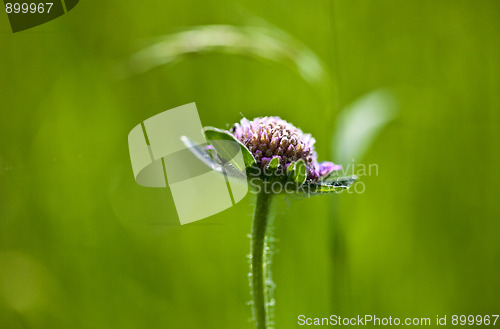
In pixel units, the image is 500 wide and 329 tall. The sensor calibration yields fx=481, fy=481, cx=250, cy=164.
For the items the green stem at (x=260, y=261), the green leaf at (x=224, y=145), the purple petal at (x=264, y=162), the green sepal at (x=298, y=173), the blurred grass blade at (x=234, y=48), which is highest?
the blurred grass blade at (x=234, y=48)

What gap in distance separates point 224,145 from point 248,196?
3.33 feet

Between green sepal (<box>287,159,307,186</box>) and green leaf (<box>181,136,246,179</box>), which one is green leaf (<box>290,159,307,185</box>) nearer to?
green sepal (<box>287,159,307,186</box>)

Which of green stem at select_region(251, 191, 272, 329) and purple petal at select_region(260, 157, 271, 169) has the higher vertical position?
purple petal at select_region(260, 157, 271, 169)

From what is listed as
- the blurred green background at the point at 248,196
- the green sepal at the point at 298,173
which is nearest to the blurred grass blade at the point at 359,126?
the blurred green background at the point at 248,196

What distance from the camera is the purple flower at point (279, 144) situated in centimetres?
113

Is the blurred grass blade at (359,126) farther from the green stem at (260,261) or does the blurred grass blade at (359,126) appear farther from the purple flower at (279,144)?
the green stem at (260,261)

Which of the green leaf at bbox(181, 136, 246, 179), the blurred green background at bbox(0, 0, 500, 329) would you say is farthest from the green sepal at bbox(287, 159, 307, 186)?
the blurred green background at bbox(0, 0, 500, 329)

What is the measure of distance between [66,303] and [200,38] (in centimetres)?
103

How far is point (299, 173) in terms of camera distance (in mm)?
1023

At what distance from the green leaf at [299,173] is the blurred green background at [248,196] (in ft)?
1.40

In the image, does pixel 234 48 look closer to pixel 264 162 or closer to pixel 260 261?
pixel 264 162

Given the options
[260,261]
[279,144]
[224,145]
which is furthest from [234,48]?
[260,261]

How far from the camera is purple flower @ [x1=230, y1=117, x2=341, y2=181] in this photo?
1130 millimetres

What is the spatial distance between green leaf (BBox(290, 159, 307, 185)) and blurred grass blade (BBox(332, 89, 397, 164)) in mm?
449
